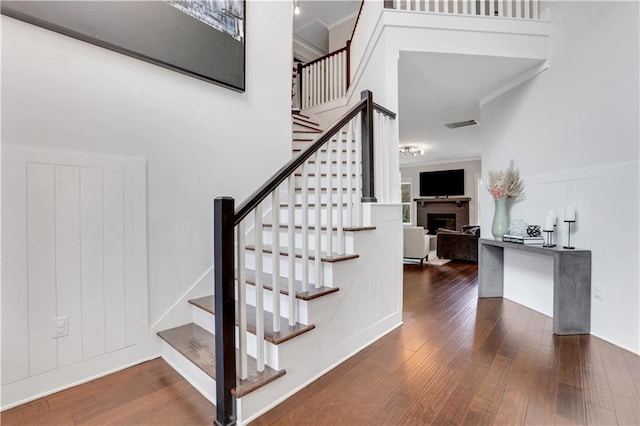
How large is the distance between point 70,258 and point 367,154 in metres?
2.13

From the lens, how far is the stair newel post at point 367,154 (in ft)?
7.99

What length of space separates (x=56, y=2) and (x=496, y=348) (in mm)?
3655

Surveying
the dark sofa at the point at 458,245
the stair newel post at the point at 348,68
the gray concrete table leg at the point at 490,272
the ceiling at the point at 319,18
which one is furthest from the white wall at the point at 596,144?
the ceiling at the point at 319,18

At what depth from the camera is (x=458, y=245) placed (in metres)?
5.92

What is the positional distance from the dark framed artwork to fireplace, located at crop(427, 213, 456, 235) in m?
7.84

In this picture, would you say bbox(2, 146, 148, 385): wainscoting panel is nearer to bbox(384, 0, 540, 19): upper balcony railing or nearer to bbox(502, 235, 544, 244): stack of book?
bbox(384, 0, 540, 19): upper balcony railing

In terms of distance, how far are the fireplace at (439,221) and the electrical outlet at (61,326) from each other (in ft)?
28.4

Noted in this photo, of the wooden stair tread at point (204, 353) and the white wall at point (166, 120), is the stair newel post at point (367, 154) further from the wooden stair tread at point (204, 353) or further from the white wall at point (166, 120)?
the wooden stair tread at point (204, 353)

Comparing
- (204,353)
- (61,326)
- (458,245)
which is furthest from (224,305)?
(458,245)

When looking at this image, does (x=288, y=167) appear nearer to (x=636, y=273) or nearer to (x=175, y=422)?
(x=175, y=422)

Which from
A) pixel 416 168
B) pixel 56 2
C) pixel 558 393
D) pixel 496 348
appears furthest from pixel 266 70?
pixel 416 168

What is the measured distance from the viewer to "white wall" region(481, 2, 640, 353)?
2.22 meters

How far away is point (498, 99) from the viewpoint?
3674 millimetres

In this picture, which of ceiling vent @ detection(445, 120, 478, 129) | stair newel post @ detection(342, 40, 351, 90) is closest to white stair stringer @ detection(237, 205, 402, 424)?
stair newel post @ detection(342, 40, 351, 90)
